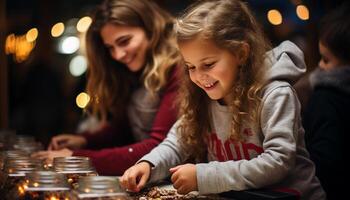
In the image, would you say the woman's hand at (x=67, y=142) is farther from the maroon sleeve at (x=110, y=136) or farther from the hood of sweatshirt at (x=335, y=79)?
the hood of sweatshirt at (x=335, y=79)

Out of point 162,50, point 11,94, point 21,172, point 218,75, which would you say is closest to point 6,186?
point 21,172

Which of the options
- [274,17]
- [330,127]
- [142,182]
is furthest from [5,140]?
[274,17]

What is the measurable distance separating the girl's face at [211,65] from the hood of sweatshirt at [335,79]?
0.61 m

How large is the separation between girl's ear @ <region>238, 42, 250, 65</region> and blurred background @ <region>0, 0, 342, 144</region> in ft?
3.50

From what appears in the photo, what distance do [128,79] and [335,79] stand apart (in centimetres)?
90

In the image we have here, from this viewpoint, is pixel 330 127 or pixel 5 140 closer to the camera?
pixel 330 127

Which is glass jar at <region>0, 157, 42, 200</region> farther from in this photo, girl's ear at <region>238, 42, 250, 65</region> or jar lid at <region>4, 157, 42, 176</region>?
girl's ear at <region>238, 42, 250, 65</region>

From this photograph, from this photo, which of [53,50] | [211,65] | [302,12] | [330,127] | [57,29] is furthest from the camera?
[53,50]

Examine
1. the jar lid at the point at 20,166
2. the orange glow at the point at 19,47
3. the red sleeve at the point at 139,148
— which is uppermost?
the orange glow at the point at 19,47

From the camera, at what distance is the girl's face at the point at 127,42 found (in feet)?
7.77

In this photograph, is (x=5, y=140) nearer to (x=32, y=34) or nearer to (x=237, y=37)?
(x=237, y=37)

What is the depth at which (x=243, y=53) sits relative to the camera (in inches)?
66.7

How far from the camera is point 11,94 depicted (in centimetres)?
339

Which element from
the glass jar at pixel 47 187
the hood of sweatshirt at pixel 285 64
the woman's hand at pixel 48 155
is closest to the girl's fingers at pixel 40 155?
the woman's hand at pixel 48 155
